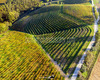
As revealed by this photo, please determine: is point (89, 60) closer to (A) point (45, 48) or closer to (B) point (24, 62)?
(A) point (45, 48)

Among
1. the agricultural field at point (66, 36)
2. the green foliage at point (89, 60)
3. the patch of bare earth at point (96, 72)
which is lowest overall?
the patch of bare earth at point (96, 72)

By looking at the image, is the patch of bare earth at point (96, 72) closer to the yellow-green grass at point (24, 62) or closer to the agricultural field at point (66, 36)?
the agricultural field at point (66, 36)

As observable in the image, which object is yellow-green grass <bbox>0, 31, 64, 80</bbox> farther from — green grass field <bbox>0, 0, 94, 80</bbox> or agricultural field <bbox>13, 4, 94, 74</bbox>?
agricultural field <bbox>13, 4, 94, 74</bbox>

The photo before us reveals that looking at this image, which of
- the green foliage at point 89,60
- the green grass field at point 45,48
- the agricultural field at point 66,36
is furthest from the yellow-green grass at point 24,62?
the green foliage at point 89,60

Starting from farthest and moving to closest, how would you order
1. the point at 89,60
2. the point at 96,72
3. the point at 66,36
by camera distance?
1. the point at 66,36
2. the point at 89,60
3. the point at 96,72

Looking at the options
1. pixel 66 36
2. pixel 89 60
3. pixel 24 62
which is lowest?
pixel 24 62

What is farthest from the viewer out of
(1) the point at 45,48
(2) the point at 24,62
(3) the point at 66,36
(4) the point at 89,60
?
(3) the point at 66,36

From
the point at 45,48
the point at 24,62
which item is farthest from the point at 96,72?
the point at 24,62

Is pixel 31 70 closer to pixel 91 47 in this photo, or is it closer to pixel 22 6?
pixel 91 47

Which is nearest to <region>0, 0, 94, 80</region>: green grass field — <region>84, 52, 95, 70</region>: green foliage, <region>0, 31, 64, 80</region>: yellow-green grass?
<region>0, 31, 64, 80</region>: yellow-green grass
